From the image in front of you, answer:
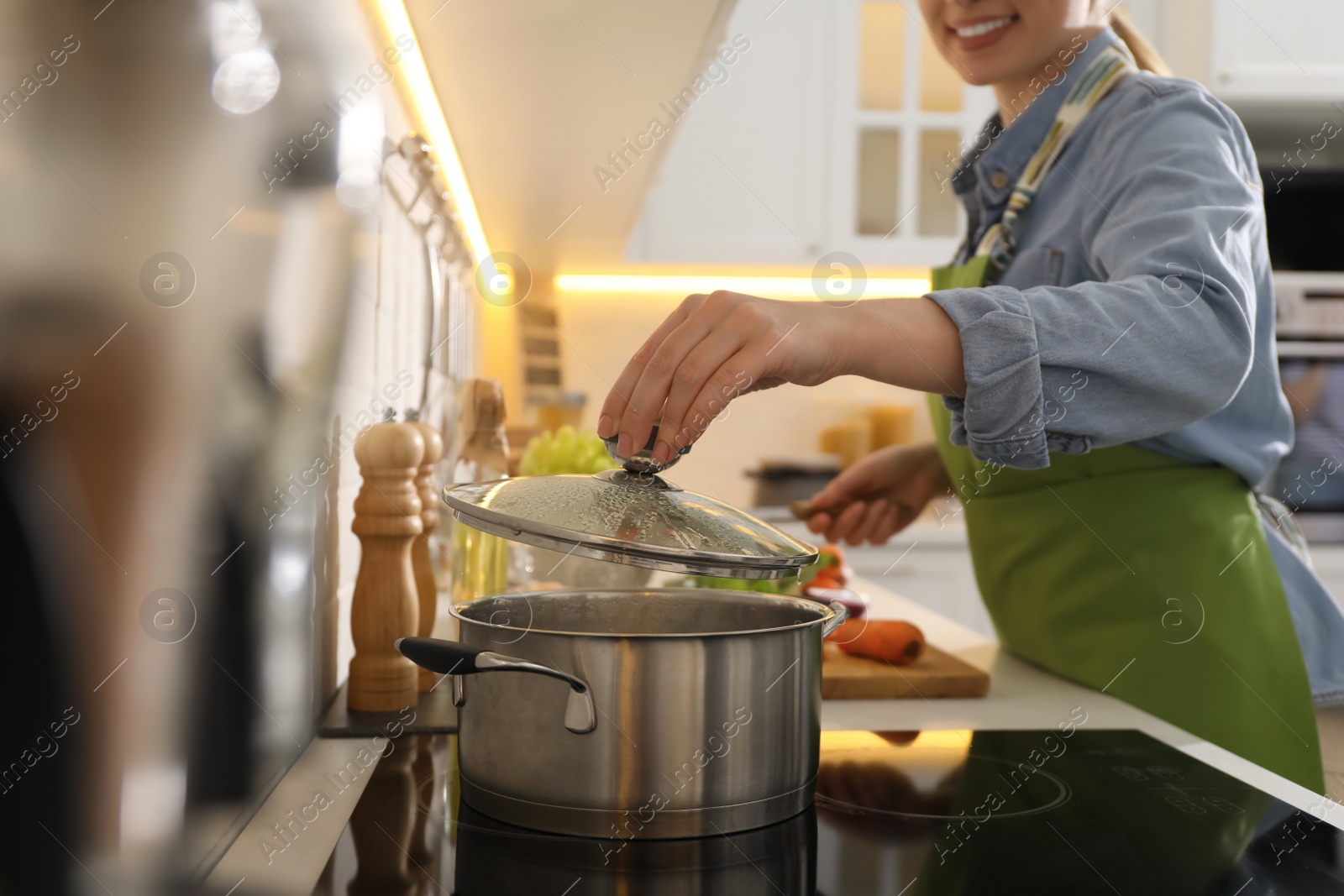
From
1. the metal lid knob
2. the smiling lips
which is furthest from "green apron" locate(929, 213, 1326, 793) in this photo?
the metal lid knob

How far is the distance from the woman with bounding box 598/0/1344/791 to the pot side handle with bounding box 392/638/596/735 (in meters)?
0.14

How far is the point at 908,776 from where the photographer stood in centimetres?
67

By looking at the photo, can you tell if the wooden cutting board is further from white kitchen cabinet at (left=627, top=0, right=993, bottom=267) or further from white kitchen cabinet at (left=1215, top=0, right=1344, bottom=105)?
white kitchen cabinet at (left=1215, top=0, right=1344, bottom=105)

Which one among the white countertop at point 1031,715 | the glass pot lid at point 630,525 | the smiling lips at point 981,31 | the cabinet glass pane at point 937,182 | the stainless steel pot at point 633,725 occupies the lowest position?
the white countertop at point 1031,715

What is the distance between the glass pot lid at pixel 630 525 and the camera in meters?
0.50

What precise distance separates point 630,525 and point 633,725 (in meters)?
0.10

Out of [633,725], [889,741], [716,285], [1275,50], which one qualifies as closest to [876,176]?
[716,285]

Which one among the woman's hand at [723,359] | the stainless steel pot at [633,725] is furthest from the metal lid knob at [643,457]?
the stainless steel pot at [633,725]

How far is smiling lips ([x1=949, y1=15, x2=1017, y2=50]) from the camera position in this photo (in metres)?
0.99

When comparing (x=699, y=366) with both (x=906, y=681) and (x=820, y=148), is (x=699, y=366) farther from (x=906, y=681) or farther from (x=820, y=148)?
(x=820, y=148)

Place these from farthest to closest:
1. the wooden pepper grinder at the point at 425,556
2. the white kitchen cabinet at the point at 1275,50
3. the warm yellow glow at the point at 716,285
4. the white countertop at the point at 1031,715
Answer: the warm yellow glow at the point at 716,285 → the white kitchen cabinet at the point at 1275,50 → the wooden pepper grinder at the point at 425,556 → the white countertop at the point at 1031,715

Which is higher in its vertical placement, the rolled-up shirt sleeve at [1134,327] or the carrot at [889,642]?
the rolled-up shirt sleeve at [1134,327]

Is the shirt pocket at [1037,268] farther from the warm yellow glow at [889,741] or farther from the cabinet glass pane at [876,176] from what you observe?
the cabinet glass pane at [876,176]

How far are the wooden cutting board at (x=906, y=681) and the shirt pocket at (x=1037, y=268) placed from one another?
34 centimetres
